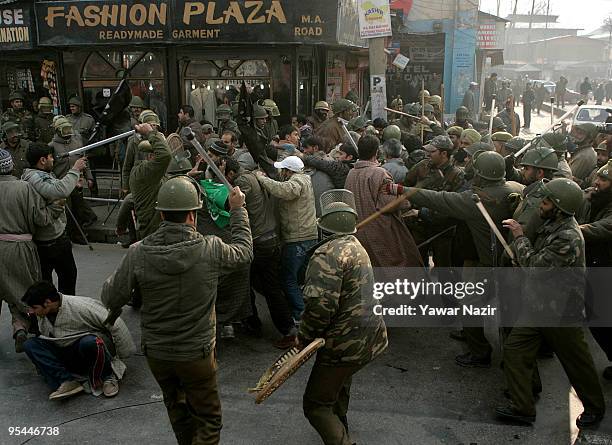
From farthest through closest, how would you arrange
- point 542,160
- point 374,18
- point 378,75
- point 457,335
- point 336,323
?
point 378,75 → point 374,18 → point 457,335 → point 542,160 → point 336,323

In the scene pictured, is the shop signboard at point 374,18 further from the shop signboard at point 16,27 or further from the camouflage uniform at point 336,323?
the camouflage uniform at point 336,323

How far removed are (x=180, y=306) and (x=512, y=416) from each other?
259cm

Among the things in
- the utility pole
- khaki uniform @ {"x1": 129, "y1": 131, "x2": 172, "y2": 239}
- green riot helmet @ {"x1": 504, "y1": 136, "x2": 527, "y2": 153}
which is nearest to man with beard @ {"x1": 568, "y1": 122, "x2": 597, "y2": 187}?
green riot helmet @ {"x1": 504, "y1": 136, "x2": 527, "y2": 153}

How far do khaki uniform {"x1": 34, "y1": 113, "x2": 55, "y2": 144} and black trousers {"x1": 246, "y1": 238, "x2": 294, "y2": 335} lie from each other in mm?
6087

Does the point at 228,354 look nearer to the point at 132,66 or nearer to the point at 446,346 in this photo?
the point at 446,346

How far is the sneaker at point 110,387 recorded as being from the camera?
502cm

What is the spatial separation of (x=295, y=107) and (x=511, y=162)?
5.38m

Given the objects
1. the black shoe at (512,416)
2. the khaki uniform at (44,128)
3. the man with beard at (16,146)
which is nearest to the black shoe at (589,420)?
the black shoe at (512,416)

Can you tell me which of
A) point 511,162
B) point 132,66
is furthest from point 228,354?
point 132,66

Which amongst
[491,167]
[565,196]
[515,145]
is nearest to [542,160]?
[491,167]

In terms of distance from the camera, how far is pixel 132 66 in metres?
11.7

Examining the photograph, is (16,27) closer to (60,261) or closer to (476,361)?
(60,261)

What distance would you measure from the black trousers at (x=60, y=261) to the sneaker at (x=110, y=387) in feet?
4.52

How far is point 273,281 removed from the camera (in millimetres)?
5941
